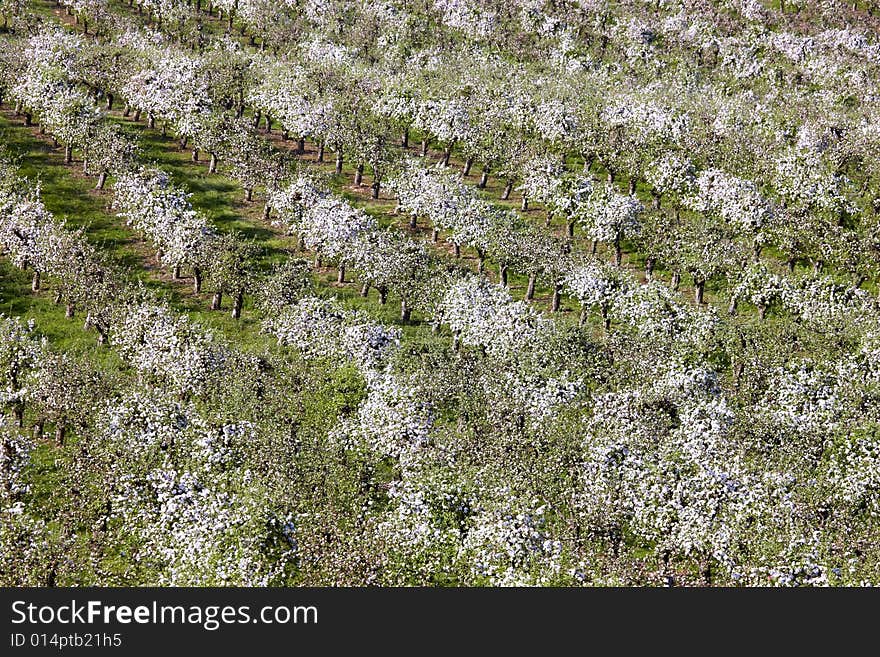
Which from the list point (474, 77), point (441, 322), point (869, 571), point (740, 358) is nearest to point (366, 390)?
point (441, 322)

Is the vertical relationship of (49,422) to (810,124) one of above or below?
below

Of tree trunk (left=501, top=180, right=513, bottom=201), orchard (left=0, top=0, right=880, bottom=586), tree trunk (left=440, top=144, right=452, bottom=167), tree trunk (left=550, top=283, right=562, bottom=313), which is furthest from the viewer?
tree trunk (left=440, top=144, right=452, bottom=167)

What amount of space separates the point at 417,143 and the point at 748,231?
49.7m

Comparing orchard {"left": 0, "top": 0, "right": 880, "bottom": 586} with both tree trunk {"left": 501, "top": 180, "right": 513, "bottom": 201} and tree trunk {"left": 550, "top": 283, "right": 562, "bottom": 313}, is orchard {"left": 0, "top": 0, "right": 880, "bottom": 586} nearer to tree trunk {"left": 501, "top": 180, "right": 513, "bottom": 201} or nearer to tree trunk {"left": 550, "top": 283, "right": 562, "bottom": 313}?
tree trunk {"left": 550, "top": 283, "right": 562, "bottom": 313}

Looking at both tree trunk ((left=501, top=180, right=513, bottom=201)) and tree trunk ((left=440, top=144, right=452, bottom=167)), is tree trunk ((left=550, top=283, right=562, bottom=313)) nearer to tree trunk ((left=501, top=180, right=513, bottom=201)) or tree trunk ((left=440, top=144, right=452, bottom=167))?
tree trunk ((left=501, top=180, right=513, bottom=201))

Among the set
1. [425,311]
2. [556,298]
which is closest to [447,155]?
[556,298]

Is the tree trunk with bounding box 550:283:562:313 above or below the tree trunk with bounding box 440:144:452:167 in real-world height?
Answer: below

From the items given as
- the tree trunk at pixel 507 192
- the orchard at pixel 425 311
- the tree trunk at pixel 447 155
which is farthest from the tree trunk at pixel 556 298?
the tree trunk at pixel 447 155

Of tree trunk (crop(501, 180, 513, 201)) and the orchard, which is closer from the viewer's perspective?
the orchard

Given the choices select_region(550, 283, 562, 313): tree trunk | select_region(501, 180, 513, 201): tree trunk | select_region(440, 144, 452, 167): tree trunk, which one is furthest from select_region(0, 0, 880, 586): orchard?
select_region(440, 144, 452, 167): tree trunk

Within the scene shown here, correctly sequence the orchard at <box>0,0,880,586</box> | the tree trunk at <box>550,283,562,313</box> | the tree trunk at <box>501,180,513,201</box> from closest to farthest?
the orchard at <box>0,0,880,586</box> < the tree trunk at <box>550,283,562,313</box> < the tree trunk at <box>501,180,513,201</box>

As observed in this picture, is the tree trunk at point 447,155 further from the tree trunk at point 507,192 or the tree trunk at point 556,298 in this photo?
the tree trunk at point 556,298

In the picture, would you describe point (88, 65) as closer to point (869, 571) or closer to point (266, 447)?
point (266, 447)

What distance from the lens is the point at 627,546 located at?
51844mm
